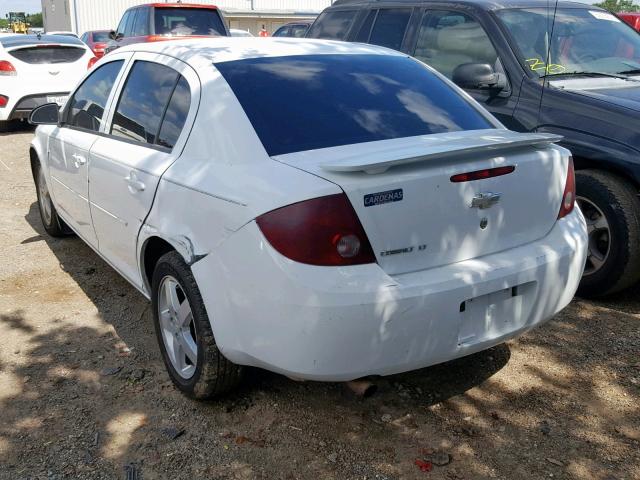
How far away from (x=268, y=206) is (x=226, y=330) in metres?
0.60

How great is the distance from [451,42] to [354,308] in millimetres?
3706

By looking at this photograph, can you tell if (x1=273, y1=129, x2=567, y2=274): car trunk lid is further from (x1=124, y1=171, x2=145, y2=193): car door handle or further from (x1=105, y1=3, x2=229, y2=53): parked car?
(x1=105, y1=3, x2=229, y2=53): parked car

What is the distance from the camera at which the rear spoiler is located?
2.61 meters

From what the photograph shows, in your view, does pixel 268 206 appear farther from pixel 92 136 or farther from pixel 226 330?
pixel 92 136

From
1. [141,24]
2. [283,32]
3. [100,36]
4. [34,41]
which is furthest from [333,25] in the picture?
[100,36]

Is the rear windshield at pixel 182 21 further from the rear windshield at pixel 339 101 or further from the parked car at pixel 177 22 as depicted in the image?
the rear windshield at pixel 339 101

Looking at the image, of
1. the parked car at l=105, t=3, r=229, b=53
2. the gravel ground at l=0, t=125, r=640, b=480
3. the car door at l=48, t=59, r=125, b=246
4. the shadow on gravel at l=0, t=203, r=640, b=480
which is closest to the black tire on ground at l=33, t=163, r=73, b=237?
the car door at l=48, t=59, r=125, b=246

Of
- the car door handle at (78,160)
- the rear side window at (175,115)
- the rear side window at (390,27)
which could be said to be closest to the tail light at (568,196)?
the rear side window at (175,115)

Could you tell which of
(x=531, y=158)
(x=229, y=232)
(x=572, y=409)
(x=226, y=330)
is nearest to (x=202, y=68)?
(x=229, y=232)

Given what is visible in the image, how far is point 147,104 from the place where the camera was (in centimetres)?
372

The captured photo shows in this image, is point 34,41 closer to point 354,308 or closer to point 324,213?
point 324,213

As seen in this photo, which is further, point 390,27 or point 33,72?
point 33,72


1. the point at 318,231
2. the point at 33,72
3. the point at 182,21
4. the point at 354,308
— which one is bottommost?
the point at 33,72

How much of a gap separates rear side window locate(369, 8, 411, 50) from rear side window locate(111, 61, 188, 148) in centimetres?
280
